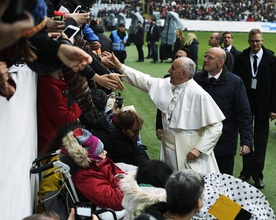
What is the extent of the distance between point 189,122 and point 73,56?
3385 millimetres

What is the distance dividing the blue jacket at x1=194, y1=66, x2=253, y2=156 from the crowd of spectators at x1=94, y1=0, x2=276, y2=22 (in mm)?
44400

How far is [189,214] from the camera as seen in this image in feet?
11.1

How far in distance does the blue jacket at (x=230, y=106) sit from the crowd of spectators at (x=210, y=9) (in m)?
44.4

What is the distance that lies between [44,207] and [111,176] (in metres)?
0.61

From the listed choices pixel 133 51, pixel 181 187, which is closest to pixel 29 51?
pixel 181 187

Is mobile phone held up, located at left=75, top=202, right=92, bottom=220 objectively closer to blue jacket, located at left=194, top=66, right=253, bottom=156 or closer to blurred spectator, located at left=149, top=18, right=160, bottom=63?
blue jacket, located at left=194, top=66, right=253, bottom=156

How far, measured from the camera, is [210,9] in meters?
53.4

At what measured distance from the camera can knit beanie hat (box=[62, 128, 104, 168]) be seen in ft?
14.4

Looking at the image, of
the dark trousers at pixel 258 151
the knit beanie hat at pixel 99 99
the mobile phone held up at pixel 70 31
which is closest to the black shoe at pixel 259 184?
the dark trousers at pixel 258 151

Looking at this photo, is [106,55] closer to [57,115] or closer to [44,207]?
[57,115]

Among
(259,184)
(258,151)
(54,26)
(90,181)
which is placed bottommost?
(259,184)

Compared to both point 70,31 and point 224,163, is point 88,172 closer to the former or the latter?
point 70,31

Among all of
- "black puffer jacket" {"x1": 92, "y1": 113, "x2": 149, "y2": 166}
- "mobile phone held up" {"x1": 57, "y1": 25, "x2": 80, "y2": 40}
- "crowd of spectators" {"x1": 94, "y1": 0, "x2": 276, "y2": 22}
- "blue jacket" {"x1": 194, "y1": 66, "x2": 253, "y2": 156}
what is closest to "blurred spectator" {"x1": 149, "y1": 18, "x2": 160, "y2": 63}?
"blue jacket" {"x1": 194, "y1": 66, "x2": 253, "y2": 156}

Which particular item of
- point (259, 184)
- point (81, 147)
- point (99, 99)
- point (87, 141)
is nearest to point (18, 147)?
point (81, 147)
